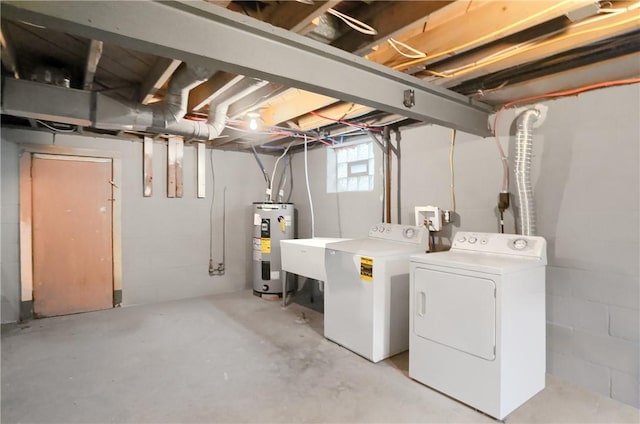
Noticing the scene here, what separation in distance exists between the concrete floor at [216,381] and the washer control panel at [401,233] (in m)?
0.99

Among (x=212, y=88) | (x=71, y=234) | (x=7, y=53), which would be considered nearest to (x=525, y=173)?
(x=212, y=88)

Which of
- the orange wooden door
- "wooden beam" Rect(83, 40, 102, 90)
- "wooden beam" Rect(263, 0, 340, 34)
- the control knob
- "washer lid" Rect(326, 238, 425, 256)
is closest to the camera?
"wooden beam" Rect(263, 0, 340, 34)

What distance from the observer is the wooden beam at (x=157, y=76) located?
2.07 metres

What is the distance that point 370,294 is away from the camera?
2.51m

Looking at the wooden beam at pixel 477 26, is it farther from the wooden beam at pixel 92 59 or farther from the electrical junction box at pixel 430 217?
the wooden beam at pixel 92 59

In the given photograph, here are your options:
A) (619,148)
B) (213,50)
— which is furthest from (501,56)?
(213,50)

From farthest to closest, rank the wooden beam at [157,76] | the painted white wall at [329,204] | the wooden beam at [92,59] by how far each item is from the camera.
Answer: the painted white wall at [329,204] → the wooden beam at [157,76] → the wooden beam at [92,59]

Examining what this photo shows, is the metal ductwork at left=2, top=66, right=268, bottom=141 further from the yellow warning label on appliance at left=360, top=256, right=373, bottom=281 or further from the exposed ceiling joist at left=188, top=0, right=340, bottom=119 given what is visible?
the yellow warning label on appliance at left=360, top=256, right=373, bottom=281

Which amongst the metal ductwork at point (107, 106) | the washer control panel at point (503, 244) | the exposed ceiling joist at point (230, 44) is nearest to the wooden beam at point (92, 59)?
the metal ductwork at point (107, 106)

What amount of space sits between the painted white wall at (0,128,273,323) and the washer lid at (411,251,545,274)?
3.05 m

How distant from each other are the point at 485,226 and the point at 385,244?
31.8 inches

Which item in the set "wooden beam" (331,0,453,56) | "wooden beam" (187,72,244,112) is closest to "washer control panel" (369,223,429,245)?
"wooden beam" (331,0,453,56)

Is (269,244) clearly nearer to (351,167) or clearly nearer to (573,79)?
(351,167)

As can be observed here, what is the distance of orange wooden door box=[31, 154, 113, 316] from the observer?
11.4 ft
